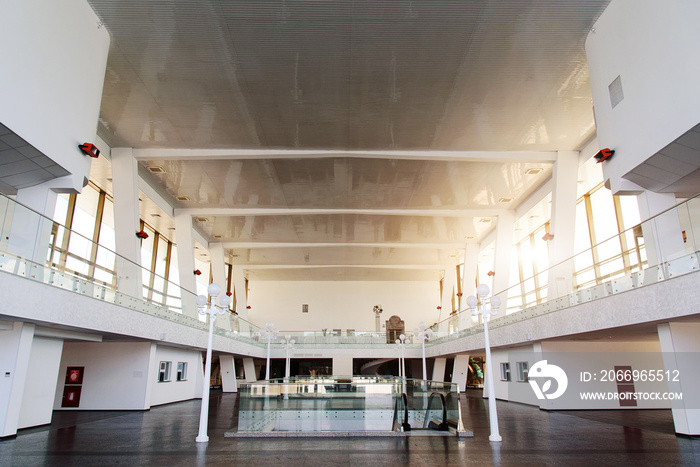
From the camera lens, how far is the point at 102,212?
768 inches

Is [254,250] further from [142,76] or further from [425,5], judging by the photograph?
[425,5]

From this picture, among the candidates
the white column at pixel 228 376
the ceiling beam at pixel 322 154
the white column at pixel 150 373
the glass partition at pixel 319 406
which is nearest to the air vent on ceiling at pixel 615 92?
the ceiling beam at pixel 322 154

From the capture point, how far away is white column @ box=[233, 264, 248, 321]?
32031 millimetres

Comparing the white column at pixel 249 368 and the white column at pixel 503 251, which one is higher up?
the white column at pixel 503 251

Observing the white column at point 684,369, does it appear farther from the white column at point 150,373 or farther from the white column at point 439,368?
the white column at point 439,368

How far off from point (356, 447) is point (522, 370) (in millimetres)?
11293

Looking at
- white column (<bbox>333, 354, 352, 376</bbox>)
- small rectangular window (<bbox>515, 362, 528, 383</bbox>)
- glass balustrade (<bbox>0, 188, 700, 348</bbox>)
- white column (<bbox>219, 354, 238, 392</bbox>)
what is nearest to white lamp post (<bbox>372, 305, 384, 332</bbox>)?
white column (<bbox>333, 354, 352, 376</bbox>)

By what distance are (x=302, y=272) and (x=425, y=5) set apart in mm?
28786

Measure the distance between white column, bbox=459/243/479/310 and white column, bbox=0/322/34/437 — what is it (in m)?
21.6

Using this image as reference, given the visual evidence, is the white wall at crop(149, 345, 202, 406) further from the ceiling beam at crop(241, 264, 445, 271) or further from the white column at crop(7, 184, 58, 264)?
the ceiling beam at crop(241, 264, 445, 271)

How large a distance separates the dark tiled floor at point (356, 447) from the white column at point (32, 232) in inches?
133

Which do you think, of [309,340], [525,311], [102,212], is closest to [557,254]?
[525,311]

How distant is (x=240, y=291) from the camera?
106 feet

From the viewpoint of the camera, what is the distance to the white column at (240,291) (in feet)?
105
